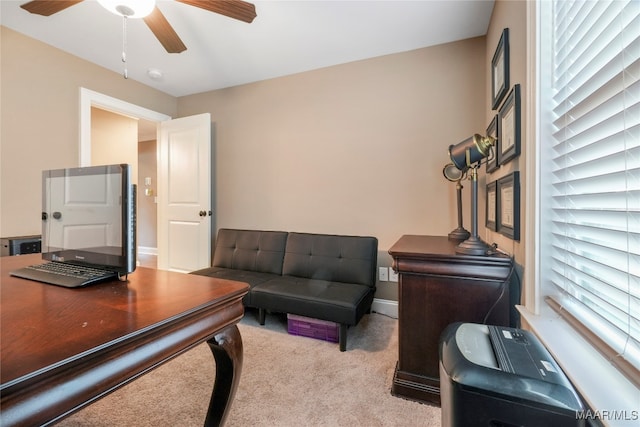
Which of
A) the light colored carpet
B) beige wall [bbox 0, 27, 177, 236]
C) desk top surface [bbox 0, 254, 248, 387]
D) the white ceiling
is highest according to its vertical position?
the white ceiling

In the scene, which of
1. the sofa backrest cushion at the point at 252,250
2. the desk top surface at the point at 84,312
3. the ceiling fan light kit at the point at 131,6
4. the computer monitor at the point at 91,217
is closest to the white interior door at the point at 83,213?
the computer monitor at the point at 91,217

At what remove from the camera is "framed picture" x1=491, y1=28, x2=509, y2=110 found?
1531mm

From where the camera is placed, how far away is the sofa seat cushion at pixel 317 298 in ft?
6.39

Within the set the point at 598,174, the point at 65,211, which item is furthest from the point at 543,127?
the point at 65,211

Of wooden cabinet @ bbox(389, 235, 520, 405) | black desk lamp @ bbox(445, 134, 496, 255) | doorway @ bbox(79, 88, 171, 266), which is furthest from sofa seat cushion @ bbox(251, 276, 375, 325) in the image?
doorway @ bbox(79, 88, 171, 266)

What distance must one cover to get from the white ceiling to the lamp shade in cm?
114

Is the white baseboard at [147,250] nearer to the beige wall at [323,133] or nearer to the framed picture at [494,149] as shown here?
the beige wall at [323,133]

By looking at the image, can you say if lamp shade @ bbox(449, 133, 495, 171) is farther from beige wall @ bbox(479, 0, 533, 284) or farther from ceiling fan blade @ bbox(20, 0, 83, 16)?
ceiling fan blade @ bbox(20, 0, 83, 16)

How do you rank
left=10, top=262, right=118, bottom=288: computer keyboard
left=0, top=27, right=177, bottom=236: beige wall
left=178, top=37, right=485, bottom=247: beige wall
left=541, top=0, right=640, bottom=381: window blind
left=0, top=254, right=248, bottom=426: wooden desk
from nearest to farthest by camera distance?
left=0, top=254, right=248, bottom=426: wooden desk → left=541, top=0, right=640, bottom=381: window blind → left=10, top=262, right=118, bottom=288: computer keyboard → left=0, top=27, right=177, bottom=236: beige wall → left=178, top=37, right=485, bottom=247: beige wall

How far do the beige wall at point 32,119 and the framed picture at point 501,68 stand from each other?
11.4 ft

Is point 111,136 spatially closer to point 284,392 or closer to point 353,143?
point 353,143

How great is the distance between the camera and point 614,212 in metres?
0.72

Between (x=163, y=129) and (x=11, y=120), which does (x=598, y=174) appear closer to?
(x=11, y=120)

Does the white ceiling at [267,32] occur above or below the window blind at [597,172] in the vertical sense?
above
